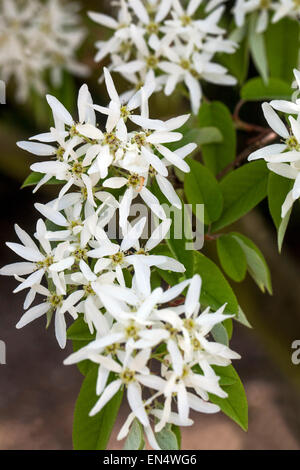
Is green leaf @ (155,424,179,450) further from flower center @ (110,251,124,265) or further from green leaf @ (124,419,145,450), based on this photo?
flower center @ (110,251,124,265)

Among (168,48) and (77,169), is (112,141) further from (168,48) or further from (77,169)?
(168,48)

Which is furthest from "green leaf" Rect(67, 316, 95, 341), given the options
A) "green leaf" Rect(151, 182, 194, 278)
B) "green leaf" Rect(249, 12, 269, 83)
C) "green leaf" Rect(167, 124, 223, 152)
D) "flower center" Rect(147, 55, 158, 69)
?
"green leaf" Rect(249, 12, 269, 83)

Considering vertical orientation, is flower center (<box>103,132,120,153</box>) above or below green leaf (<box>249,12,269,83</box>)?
below

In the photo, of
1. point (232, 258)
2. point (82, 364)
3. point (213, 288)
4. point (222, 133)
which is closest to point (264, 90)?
point (222, 133)

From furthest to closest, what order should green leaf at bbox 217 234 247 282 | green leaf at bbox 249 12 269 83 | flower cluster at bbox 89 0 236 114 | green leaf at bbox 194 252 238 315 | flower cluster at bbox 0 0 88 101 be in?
1. flower cluster at bbox 0 0 88 101
2. green leaf at bbox 249 12 269 83
3. flower cluster at bbox 89 0 236 114
4. green leaf at bbox 217 234 247 282
5. green leaf at bbox 194 252 238 315

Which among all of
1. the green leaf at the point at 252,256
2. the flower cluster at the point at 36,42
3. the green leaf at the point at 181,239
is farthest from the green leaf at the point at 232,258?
the flower cluster at the point at 36,42

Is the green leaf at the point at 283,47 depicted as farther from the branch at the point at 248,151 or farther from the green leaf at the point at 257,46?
the branch at the point at 248,151

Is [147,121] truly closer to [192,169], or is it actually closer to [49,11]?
[192,169]
